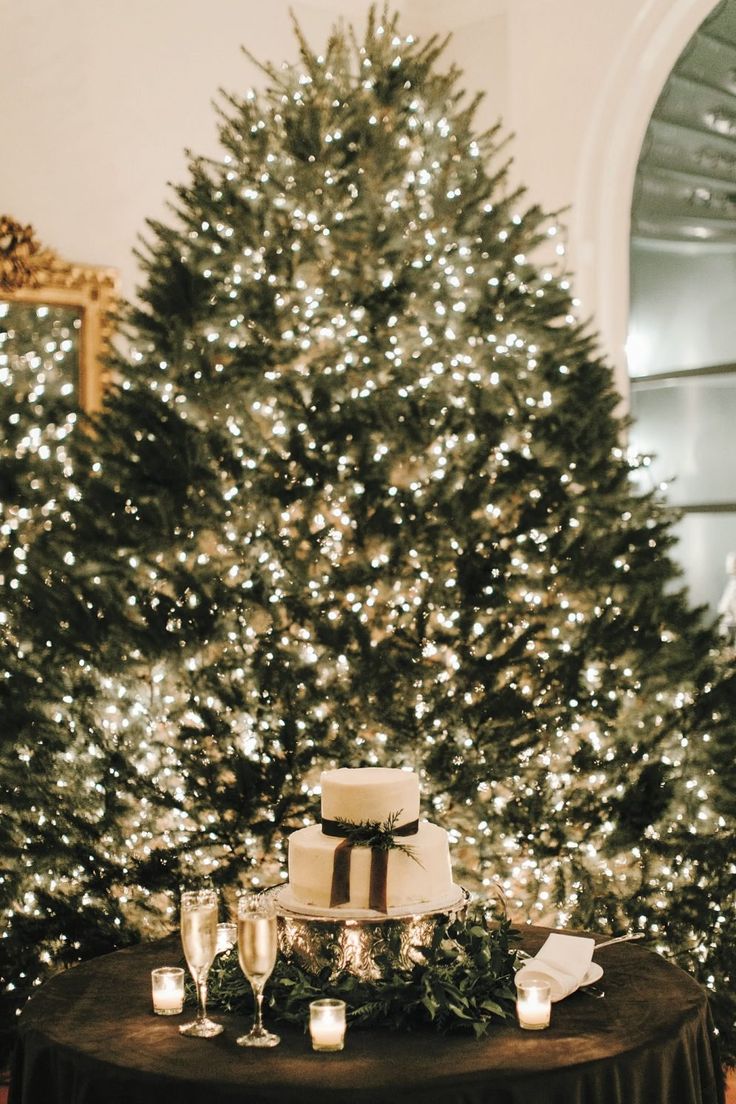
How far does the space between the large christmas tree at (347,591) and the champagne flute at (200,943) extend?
1.20 m

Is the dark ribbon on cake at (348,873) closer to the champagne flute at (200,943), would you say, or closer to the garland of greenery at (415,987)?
the garland of greenery at (415,987)

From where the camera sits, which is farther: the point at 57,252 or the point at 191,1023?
the point at 57,252

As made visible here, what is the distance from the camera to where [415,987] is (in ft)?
6.81

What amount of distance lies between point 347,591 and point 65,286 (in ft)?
8.17

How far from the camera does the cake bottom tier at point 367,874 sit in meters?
2.20

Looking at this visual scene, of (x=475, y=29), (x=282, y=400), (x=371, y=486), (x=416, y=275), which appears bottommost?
(x=371, y=486)

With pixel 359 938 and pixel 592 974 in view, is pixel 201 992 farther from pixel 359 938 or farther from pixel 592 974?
pixel 592 974

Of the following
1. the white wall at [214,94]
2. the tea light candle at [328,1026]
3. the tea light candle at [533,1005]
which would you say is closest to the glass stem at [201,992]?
the tea light candle at [328,1026]

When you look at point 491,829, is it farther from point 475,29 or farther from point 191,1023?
point 475,29

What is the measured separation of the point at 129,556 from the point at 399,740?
85cm

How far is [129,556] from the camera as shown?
322 cm

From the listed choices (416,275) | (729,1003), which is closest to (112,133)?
(416,275)

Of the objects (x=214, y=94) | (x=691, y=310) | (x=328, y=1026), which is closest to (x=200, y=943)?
(x=328, y=1026)

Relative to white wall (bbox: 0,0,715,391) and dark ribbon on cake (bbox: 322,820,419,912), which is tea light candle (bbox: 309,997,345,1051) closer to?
dark ribbon on cake (bbox: 322,820,419,912)
